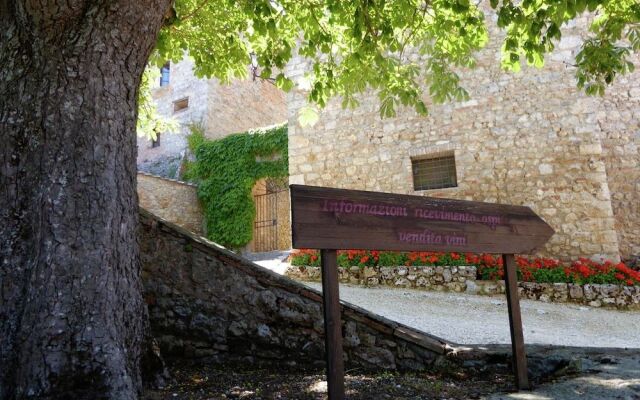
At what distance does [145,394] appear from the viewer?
7.23 feet

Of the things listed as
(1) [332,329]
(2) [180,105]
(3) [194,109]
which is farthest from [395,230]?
(2) [180,105]

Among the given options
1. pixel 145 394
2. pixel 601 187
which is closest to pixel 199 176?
pixel 601 187

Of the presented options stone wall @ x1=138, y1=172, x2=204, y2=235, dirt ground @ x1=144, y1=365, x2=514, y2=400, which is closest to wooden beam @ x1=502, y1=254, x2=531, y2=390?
dirt ground @ x1=144, y1=365, x2=514, y2=400

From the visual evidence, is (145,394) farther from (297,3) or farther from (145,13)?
(297,3)

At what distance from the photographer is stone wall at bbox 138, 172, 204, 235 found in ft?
39.1

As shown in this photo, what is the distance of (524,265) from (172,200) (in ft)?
31.8

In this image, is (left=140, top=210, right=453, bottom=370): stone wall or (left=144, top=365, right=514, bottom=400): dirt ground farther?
(left=140, top=210, right=453, bottom=370): stone wall

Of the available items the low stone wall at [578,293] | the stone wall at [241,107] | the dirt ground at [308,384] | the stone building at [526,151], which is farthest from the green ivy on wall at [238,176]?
the dirt ground at [308,384]

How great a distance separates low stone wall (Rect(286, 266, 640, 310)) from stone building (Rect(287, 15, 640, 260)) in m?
1.03

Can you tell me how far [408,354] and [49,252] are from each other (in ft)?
8.12

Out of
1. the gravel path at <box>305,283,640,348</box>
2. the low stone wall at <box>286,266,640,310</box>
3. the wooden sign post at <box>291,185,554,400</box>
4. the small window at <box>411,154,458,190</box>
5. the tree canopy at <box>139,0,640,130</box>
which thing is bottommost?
the gravel path at <box>305,283,640,348</box>

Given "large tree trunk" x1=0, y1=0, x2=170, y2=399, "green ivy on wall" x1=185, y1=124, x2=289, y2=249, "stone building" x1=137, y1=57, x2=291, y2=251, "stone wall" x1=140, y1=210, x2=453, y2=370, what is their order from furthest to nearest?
1. "stone building" x1=137, y1=57, x2=291, y2=251
2. "green ivy on wall" x1=185, y1=124, x2=289, y2=249
3. "stone wall" x1=140, y1=210, x2=453, y2=370
4. "large tree trunk" x1=0, y1=0, x2=170, y2=399

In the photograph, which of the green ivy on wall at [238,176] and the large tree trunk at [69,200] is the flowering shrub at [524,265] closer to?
the green ivy on wall at [238,176]

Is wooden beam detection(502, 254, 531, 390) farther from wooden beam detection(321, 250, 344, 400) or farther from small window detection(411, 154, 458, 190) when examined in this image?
small window detection(411, 154, 458, 190)
